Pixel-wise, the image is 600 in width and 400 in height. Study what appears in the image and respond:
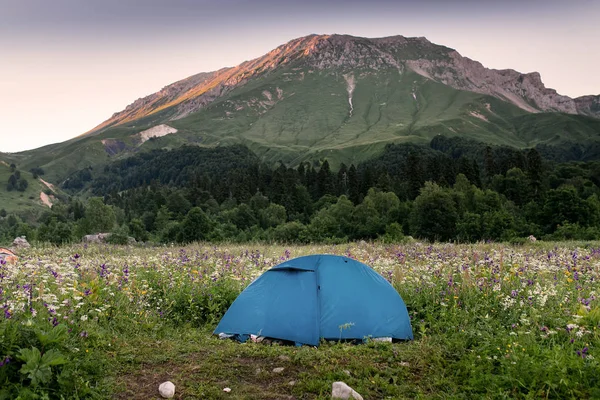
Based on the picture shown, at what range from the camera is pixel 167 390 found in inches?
274

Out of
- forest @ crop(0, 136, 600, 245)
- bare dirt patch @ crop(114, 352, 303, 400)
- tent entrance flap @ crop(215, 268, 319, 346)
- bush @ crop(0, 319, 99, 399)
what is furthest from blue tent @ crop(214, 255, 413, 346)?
forest @ crop(0, 136, 600, 245)

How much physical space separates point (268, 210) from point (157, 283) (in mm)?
82596

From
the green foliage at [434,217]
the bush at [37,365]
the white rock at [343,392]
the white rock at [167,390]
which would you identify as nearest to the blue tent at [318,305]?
the white rock at [343,392]

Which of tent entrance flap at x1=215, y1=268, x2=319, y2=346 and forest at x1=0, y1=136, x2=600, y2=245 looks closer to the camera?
tent entrance flap at x1=215, y1=268, x2=319, y2=346

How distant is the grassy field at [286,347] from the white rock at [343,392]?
142mm

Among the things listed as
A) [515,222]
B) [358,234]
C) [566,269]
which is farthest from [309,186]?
[566,269]

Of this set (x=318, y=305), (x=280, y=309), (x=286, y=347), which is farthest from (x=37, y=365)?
(x=318, y=305)

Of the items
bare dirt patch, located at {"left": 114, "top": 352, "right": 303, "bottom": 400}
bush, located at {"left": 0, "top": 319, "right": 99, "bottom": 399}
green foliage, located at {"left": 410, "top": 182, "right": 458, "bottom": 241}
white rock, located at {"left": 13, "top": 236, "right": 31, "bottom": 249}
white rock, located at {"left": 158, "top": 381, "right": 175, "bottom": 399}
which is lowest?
green foliage, located at {"left": 410, "top": 182, "right": 458, "bottom": 241}

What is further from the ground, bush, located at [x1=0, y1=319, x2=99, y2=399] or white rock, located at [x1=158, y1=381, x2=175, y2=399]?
bush, located at [x1=0, y1=319, x2=99, y2=399]

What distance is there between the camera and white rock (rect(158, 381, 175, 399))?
6.93 meters

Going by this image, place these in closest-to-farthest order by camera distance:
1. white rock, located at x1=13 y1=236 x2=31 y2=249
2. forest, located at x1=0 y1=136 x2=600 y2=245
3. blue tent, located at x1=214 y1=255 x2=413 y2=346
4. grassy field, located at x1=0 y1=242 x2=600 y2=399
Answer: grassy field, located at x1=0 y1=242 x2=600 y2=399
blue tent, located at x1=214 y1=255 x2=413 y2=346
white rock, located at x1=13 y1=236 x2=31 y2=249
forest, located at x1=0 y1=136 x2=600 y2=245

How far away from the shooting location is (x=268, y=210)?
312 feet

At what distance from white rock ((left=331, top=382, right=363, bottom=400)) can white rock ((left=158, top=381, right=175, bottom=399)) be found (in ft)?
8.60

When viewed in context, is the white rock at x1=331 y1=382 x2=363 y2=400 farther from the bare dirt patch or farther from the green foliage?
the green foliage
